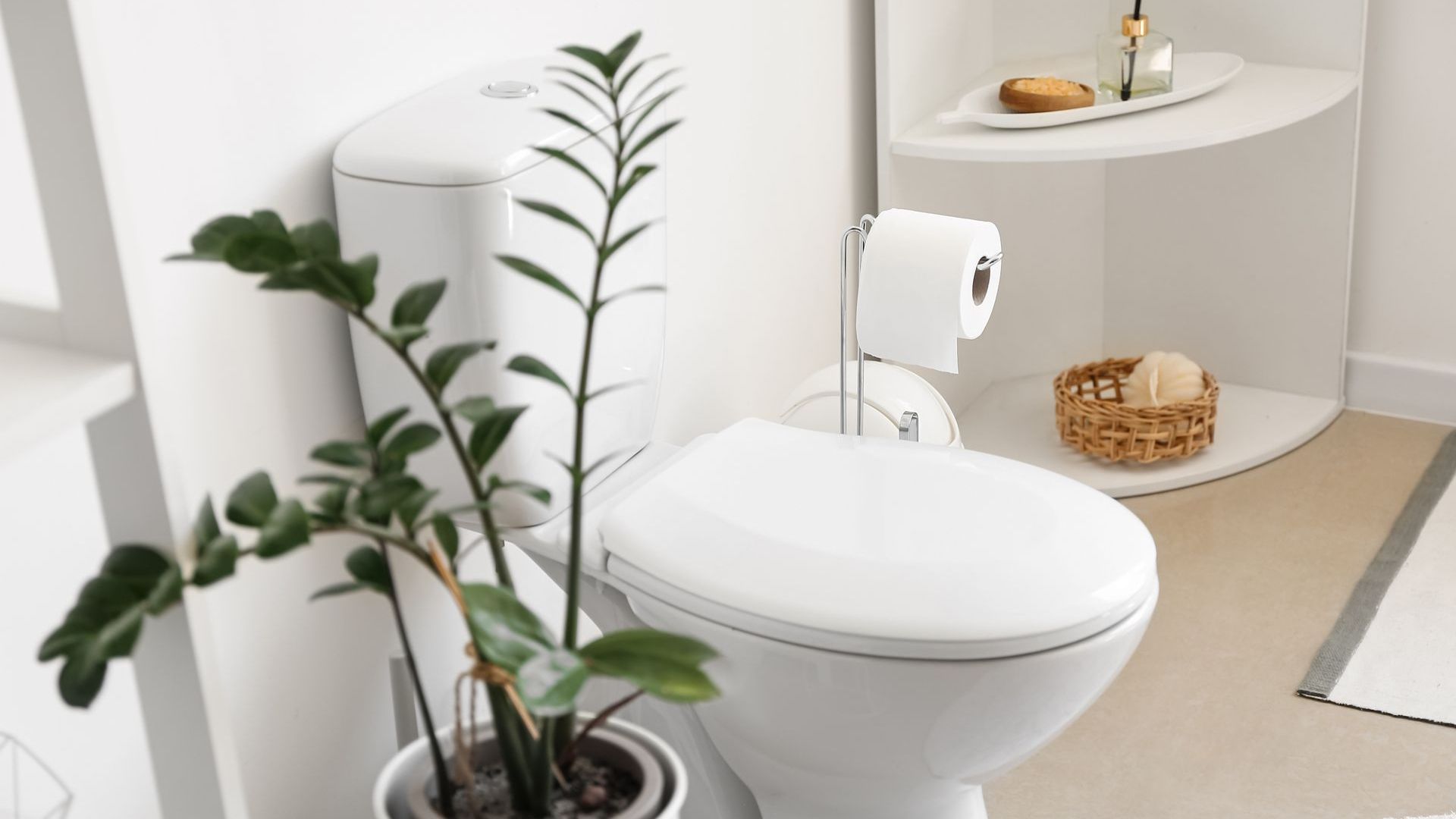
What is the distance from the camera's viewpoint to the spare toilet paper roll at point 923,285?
1.28 m

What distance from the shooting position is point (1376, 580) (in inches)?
69.1

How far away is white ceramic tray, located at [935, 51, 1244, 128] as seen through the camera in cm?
185

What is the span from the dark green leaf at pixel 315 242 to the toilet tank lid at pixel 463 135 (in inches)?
15.2

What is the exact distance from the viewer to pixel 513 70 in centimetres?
118

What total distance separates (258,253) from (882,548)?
585 millimetres

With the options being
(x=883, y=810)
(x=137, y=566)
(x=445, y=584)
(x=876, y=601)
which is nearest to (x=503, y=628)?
(x=445, y=584)

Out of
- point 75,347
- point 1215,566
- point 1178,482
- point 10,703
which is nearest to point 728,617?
point 10,703

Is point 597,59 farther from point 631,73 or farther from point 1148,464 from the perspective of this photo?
point 1148,464

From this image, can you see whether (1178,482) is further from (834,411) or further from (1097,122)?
(834,411)

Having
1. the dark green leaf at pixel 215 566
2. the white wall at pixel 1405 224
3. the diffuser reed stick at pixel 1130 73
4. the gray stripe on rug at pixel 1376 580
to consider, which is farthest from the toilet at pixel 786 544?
the white wall at pixel 1405 224

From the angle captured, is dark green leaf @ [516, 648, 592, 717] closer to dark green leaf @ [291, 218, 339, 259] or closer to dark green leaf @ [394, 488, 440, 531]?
dark green leaf @ [394, 488, 440, 531]

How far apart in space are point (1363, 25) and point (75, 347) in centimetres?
193

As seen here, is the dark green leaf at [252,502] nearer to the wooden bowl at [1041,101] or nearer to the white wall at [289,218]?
Answer: the white wall at [289,218]

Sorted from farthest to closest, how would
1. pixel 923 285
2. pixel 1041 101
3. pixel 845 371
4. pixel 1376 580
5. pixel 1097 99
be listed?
1. pixel 1097 99
2. pixel 1041 101
3. pixel 1376 580
4. pixel 845 371
5. pixel 923 285
